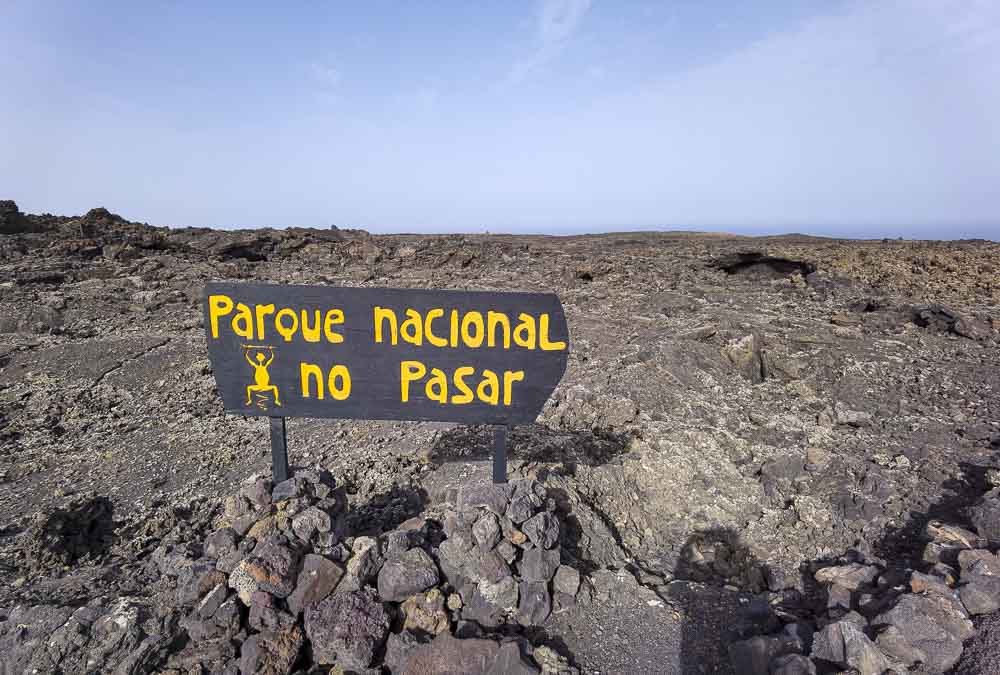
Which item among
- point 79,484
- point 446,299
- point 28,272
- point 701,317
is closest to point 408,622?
point 446,299

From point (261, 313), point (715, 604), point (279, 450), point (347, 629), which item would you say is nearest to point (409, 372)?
point (261, 313)

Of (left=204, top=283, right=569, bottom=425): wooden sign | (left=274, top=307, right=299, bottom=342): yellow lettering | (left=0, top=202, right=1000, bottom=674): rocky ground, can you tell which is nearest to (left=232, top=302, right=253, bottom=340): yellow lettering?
(left=204, top=283, right=569, bottom=425): wooden sign

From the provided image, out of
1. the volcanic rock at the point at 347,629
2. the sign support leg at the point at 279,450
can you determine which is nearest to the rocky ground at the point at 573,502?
the volcanic rock at the point at 347,629

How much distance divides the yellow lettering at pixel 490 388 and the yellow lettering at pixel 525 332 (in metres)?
0.28

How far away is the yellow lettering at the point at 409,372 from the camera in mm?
3551

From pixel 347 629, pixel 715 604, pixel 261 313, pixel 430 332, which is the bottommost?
pixel 715 604

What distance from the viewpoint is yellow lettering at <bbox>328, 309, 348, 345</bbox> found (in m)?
3.51

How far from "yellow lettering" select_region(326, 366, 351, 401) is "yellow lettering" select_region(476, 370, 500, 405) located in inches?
34.3

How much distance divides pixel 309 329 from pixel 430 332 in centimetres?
80

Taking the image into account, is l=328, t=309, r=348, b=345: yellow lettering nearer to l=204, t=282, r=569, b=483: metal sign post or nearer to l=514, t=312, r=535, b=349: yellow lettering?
l=204, t=282, r=569, b=483: metal sign post

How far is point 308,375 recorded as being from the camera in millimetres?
3600

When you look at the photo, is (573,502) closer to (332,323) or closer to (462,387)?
(462,387)

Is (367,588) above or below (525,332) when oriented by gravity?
below

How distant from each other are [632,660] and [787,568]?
6.62ft
